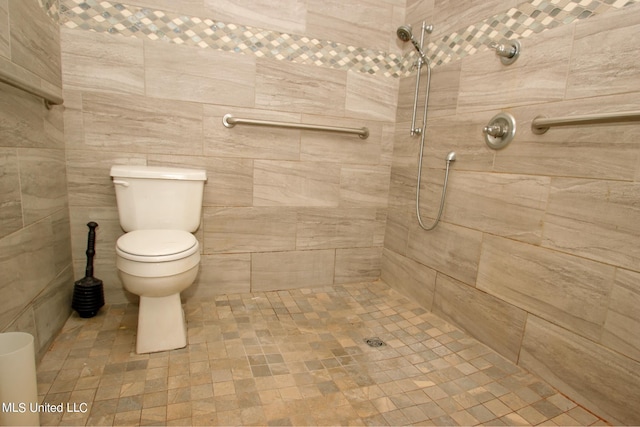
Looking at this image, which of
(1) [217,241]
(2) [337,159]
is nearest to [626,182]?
(2) [337,159]

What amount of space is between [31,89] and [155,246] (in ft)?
2.33

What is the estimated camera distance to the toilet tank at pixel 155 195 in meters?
1.72

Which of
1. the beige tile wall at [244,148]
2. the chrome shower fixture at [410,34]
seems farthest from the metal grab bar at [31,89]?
the chrome shower fixture at [410,34]

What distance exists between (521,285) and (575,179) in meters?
0.50

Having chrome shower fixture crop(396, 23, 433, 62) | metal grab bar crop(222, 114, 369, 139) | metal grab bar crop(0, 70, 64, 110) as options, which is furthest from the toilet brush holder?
chrome shower fixture crop(396, 23, 433, 62)

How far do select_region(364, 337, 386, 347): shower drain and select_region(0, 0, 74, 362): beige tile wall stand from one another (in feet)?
4.58

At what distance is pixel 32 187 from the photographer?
1.42m

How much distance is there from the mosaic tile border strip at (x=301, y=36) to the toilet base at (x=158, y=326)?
52.0 inches

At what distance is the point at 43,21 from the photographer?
1.51 m

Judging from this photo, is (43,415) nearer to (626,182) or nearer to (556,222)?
(556,222)

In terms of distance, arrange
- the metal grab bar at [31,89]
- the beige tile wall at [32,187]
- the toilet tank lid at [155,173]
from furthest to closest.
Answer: the toilet tank lid at [155,173] → the beige tile wall at [32,187] → the metal grab bar at [31,89]

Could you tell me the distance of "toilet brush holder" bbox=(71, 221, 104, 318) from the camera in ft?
5.82

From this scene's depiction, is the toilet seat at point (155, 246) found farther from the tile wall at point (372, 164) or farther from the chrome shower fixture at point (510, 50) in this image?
the chrome shower fixture at point (510, 50)

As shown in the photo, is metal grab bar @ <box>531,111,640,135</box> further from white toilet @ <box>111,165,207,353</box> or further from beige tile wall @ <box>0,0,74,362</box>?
beige tile wall @ <box>0,0,74,362</box>
